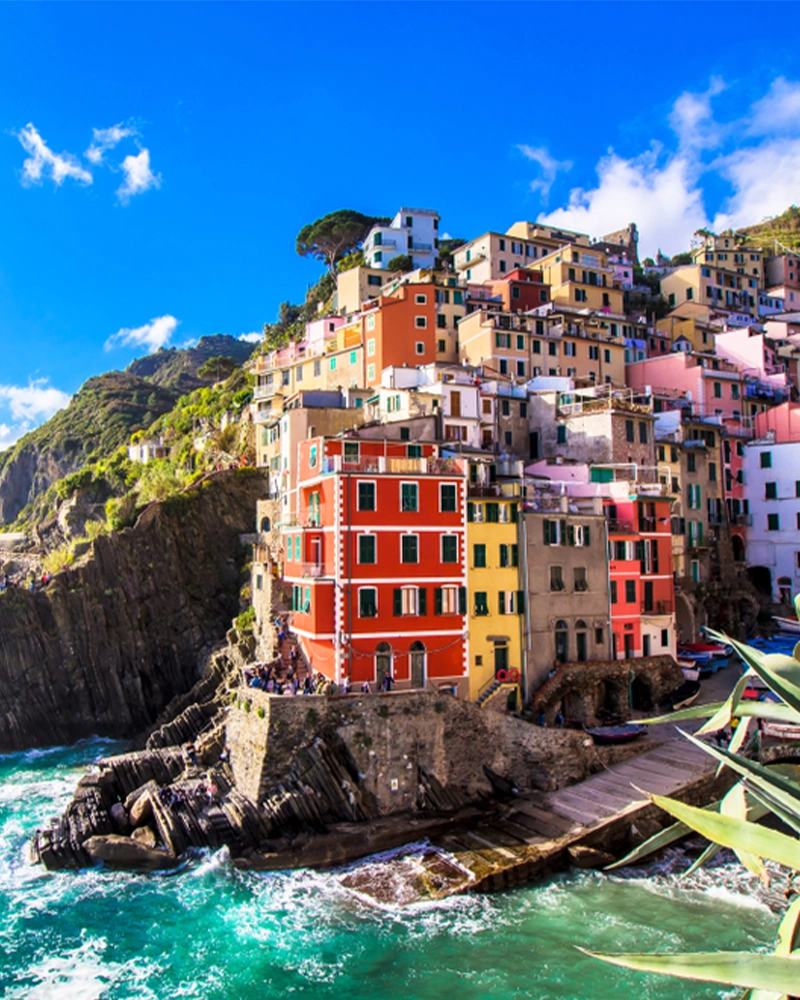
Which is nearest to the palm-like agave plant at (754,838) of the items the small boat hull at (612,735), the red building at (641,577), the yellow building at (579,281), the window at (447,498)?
the window at (447,498)

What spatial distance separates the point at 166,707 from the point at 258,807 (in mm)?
21165

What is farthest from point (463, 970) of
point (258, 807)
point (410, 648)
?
point (410, 648)

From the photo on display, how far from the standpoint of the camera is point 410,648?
36219 mm

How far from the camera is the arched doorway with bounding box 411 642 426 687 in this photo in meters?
36.3

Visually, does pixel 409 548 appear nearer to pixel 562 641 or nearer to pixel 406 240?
pixel 562 641

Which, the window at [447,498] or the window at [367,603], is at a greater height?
the window at [447,498]

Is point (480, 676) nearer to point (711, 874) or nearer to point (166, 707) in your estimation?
point (711, 874)

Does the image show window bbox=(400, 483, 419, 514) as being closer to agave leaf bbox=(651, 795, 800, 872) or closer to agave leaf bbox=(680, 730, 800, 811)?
agave leaf bbox=(680, 730, 800, 811)

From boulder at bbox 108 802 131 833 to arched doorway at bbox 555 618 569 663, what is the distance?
72.2 feet

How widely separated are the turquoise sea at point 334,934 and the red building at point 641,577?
15.1 metres

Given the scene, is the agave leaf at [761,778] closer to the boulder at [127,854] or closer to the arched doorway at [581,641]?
the boulder at [127,854]

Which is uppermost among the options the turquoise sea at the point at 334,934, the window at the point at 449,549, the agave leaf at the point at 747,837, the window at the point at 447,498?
the window at the point at 447,498

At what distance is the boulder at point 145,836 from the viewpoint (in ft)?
102

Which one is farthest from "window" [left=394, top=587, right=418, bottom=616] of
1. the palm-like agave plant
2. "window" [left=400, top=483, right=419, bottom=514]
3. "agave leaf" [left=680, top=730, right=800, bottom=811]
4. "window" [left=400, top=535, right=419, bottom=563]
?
"agave leaf" [left=680, top=730, right=800, bottom=811]
